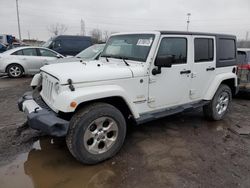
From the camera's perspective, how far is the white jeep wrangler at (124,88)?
279 centimetres

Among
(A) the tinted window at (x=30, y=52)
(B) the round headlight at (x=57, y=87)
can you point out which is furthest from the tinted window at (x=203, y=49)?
(A) the tinted window at (x=30, y=52)

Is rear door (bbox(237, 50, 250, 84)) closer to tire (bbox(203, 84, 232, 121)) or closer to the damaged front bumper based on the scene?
tire (bbox(203, 84, 232, 121))

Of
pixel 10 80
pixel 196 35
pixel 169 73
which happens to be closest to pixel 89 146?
pixel 169 73

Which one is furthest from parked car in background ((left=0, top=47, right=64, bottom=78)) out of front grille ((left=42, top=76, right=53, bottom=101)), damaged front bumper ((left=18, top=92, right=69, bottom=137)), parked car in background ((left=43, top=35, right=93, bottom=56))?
damaged front bumper ((left=18, top=92, right=69, bottom=137))

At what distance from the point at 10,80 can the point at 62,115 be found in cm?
824

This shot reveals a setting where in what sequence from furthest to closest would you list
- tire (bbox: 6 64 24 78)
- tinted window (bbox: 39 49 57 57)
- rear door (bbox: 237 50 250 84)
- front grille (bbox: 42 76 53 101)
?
tinted window (bbox: 39 49 57 57) < tire (bbox: 6 64 24 78) < rear door (bbox: 237 50 250 84) < front grille (bbox: 42 76 53 101)

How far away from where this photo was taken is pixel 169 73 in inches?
146

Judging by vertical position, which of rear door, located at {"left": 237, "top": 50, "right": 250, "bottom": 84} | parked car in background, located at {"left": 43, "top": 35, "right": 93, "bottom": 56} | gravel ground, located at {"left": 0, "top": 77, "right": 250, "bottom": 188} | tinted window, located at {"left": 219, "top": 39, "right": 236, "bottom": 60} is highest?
parked car in background, located at {"left": 43, "top": 35, "right": 93, "bottom": 56}

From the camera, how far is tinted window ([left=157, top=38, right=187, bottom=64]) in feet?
11.9

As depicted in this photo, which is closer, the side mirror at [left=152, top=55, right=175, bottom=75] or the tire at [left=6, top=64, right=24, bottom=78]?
the side mirror at [left=152, top=55, right=175, bottom=75]

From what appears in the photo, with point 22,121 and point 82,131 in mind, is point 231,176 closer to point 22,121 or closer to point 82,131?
point 82,131

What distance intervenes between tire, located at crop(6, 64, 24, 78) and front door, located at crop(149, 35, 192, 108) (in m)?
8.81

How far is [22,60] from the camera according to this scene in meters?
10.2

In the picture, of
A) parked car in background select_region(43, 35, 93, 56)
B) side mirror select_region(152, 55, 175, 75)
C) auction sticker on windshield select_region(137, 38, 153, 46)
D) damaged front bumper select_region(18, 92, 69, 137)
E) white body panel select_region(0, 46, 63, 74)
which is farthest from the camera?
parked car in background select_region(43, 35, 93, 56)
